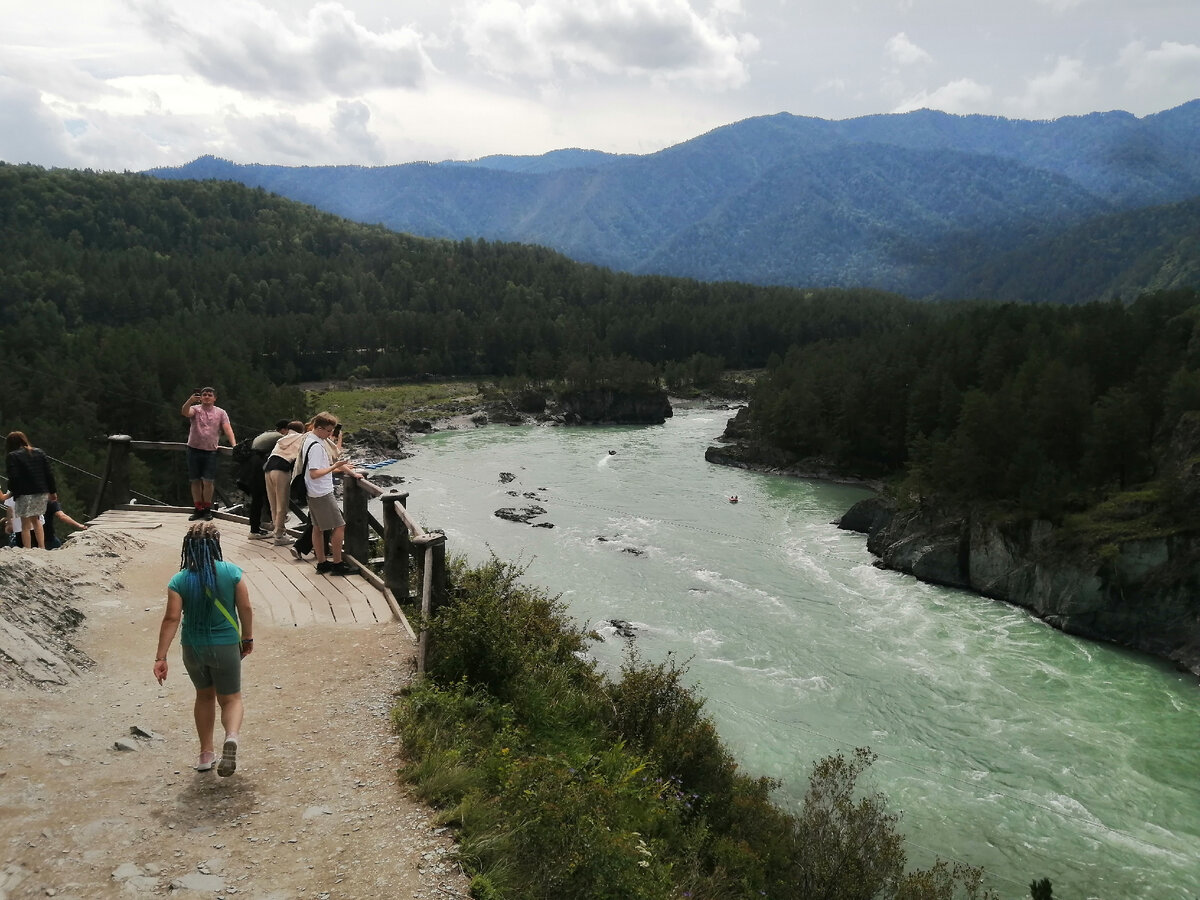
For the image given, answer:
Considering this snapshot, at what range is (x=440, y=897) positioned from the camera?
637 centimetres

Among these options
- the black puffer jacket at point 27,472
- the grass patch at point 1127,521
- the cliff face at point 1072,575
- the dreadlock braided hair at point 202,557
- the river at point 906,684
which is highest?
the dreadlock braided hair at point 202,557

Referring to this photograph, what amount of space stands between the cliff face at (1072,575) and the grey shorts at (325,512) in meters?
34.1

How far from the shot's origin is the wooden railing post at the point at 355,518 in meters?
13.1

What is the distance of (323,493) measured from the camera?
12570 millimetres

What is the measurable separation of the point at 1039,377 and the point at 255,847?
5251 centimetres

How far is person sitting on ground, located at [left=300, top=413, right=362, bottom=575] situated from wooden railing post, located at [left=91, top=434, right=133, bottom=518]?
594 centimetres

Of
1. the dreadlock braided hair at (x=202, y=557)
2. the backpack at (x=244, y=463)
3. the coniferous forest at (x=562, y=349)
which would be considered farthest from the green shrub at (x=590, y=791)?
the coniferous forest at (x=562, y=349)

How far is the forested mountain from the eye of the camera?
6594cm

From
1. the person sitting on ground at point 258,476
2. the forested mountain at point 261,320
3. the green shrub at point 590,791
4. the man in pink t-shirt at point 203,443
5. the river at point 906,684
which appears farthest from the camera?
the forested mountain at point 261,320

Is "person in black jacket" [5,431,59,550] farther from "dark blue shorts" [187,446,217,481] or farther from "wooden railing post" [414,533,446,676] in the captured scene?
"wooden railing post" [414,533,446,676]

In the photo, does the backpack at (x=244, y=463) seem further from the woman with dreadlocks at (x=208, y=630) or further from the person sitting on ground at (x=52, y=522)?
the woman with dreadlocks at (x=208, y=630)

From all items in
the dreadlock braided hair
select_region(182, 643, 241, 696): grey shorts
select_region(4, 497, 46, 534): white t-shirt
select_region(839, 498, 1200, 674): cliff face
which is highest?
the dreadlock braided hair

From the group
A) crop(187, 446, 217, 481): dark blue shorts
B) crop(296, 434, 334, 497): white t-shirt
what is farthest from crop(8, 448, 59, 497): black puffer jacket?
crop(296, 434, 334, 497): white t-shirt

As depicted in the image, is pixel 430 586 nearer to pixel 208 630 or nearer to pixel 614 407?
pixel 208 630
